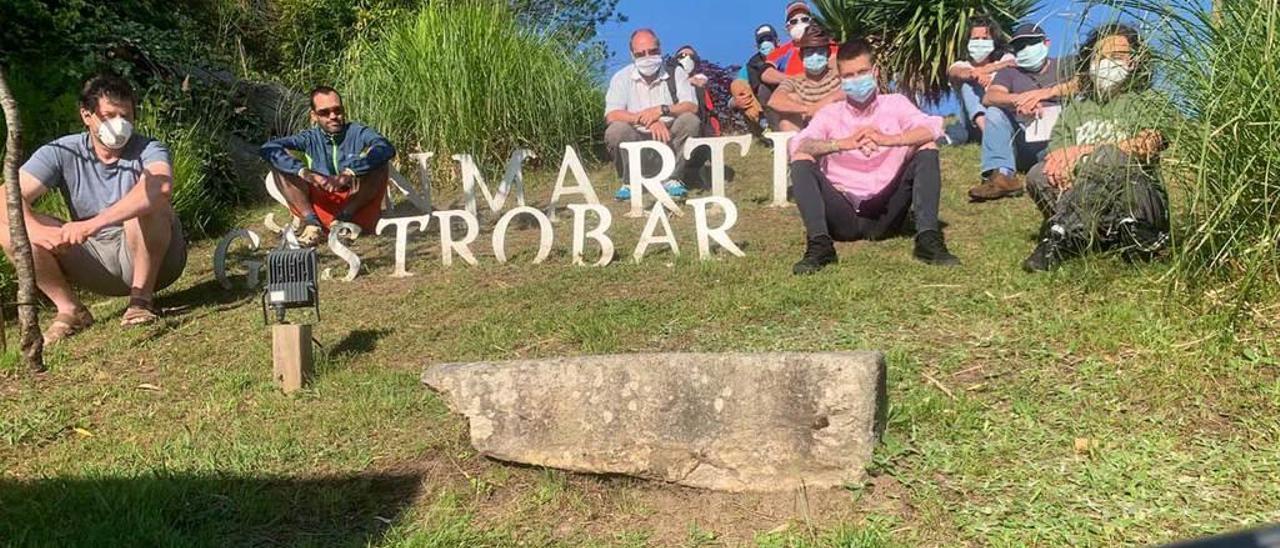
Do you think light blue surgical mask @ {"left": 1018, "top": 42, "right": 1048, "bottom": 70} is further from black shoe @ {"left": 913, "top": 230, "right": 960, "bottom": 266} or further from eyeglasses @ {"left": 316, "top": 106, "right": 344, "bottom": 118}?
eyeglasses @ {"left": 316, "top": 106, "right": 344, "bottom": 118}

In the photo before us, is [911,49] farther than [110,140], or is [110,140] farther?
[911,49]

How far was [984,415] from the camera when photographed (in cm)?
281

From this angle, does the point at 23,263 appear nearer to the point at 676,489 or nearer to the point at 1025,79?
the point at 676,489

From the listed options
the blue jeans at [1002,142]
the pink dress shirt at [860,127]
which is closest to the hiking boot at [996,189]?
the blue jeans at [1002,142]

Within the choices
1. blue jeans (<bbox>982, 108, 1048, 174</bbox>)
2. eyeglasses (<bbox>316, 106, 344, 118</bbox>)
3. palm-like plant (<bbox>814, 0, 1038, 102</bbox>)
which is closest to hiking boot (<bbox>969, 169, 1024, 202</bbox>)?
blue jeans (<bbox>982, 108, 1048, 174</bbox>)

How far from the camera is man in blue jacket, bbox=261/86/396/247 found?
5.60 metres

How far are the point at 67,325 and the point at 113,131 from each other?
0.91 meters

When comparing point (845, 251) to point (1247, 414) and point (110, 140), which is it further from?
point (110, 140)

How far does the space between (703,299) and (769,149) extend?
5186 millimetres

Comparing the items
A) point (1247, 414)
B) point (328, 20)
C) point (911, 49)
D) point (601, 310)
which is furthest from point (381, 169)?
point (328, 20)

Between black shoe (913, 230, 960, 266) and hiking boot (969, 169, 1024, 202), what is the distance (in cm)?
182

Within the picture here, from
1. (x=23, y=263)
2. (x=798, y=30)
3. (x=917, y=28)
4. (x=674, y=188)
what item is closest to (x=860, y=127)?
(x=674, y=188)

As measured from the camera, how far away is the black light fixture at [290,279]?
11.4ft

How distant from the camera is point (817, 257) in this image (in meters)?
4.46
